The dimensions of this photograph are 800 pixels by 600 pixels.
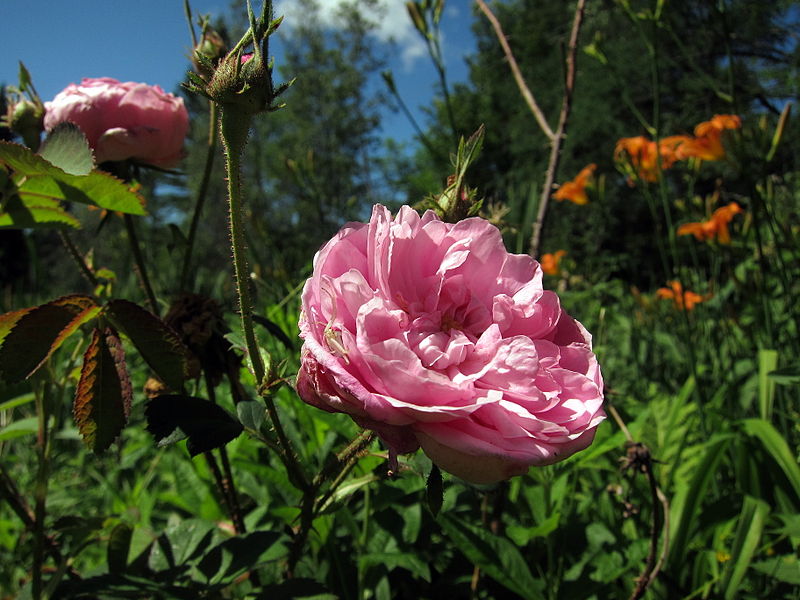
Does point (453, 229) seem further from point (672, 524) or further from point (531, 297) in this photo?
point (672, 524)

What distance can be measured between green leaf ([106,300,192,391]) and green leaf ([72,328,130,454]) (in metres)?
0.03

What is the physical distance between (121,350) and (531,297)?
1.25ft

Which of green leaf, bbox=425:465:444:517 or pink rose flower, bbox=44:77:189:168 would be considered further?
pink rose flower, bbox=44:77:189:168

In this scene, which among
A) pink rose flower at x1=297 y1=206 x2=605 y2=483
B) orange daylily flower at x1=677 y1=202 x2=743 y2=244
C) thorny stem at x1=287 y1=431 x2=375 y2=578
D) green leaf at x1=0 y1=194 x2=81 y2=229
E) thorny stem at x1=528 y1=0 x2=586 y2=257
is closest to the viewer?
pink rose flower at x1=297 y1=206 x2=605 y2=483

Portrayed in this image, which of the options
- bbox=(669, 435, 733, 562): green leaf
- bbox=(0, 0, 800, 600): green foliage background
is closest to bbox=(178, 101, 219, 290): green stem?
bbox=(0, 0, 800, 600): green foliage background

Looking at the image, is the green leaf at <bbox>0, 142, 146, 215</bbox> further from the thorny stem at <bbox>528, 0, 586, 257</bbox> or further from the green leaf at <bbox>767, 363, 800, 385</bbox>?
the green leaf at <bbox>767, 363, 800, 385</bbox>

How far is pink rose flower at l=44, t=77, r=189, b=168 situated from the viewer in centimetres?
69

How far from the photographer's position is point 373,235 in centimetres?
41


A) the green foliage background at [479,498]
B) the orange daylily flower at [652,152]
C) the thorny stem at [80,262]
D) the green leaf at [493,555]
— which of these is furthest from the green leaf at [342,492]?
the orange daylily flower at [652,152]

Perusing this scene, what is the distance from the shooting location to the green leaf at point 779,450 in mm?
980

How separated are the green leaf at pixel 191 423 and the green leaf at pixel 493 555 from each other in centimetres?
36

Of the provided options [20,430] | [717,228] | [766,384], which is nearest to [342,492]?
[20,430]

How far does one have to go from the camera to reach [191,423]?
455 mm

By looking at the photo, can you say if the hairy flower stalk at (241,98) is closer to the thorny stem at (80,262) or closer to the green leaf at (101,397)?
the green leaf at (101,397)
